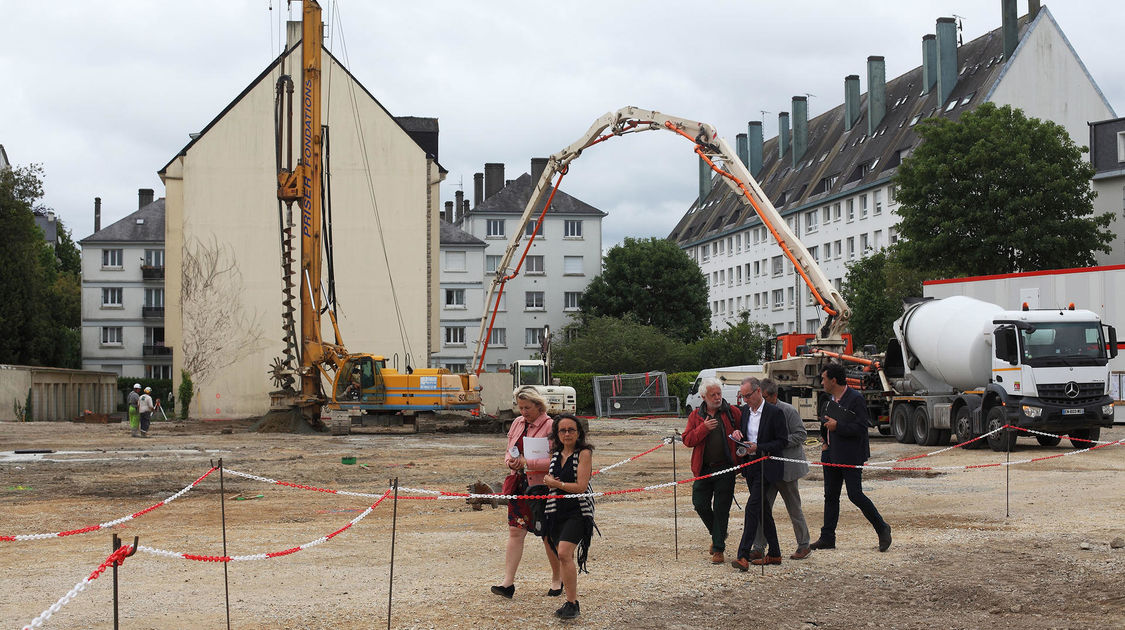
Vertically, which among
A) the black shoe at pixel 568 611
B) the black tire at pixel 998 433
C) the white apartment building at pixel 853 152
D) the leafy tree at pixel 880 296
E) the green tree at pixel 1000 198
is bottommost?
the black shoe at pixel 568 611

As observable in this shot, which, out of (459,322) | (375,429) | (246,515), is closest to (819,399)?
(375,429)

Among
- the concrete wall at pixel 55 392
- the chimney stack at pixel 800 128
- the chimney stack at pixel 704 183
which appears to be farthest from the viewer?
the chimney stack at pixel 704 183

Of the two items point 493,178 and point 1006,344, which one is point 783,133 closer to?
point 493,178

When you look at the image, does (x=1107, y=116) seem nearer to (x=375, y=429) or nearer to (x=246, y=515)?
(x=375, y=429)

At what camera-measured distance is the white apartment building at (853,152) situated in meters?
66.4

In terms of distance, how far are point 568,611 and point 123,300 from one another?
244 ft

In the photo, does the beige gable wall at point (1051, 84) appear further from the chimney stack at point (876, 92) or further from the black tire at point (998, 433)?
the black tire at point (998, 433)

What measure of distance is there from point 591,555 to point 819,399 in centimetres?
2080

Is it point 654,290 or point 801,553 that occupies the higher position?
point 654,290

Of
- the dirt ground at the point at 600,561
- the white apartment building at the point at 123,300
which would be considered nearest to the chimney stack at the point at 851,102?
the white apartment building at the point at 123,300

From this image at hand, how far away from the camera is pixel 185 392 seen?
162 feet

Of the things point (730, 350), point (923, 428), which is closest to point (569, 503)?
point (923, 428)

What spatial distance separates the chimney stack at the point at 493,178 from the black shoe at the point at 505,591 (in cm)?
8764

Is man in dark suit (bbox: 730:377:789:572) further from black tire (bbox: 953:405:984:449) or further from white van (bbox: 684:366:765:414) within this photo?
white van (bbox: 684:366:765:414)
